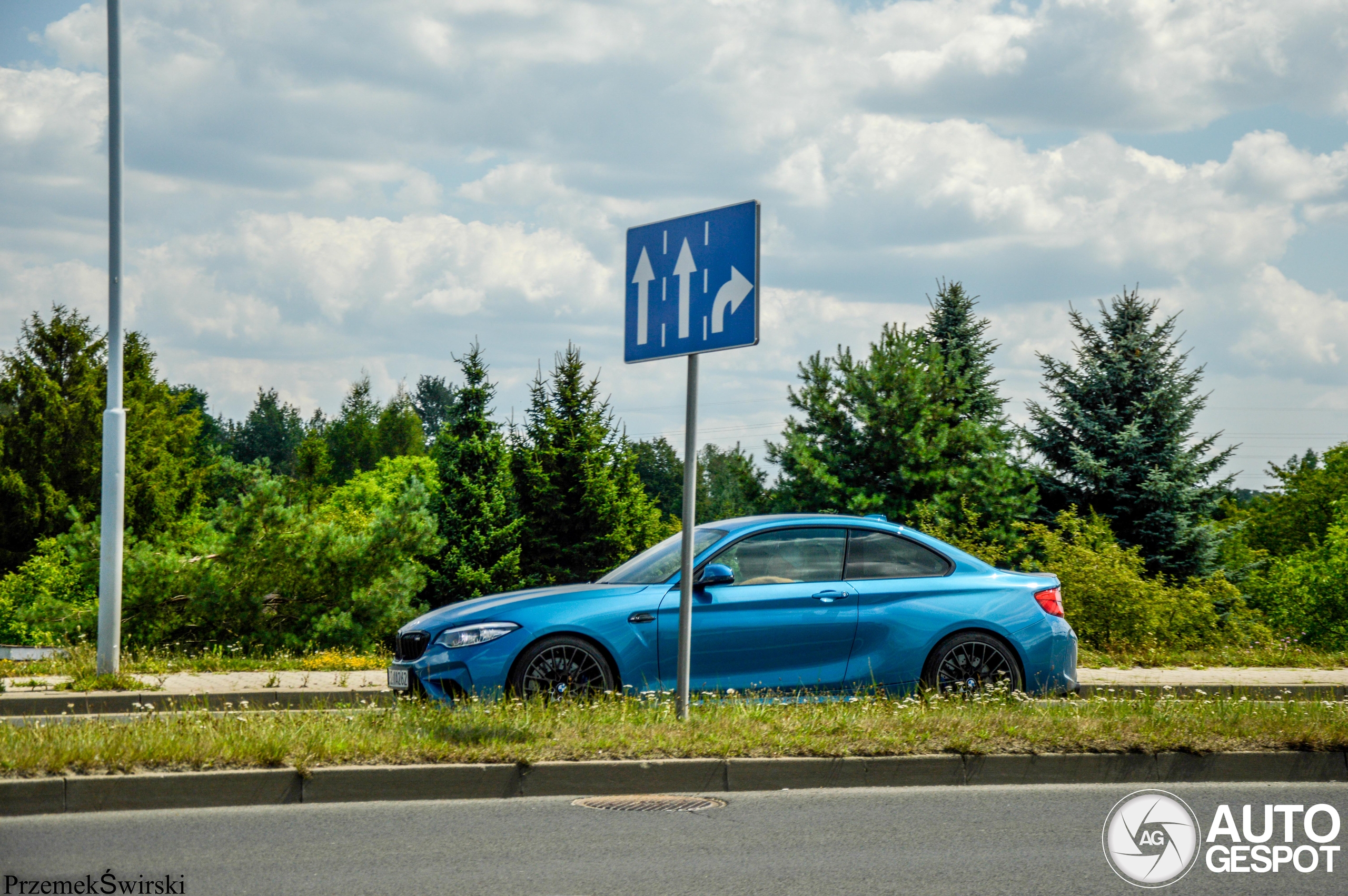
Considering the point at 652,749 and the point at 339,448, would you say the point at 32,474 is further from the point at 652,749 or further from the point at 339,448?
the point at 339,448

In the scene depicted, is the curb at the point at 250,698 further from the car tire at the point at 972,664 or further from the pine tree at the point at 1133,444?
the pine tree at the point at 1133,444

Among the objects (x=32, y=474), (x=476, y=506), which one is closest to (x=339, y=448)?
(x=32, y=474)

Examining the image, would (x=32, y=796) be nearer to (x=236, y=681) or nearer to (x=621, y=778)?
(x=621, y=778)

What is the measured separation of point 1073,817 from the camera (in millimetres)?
6254

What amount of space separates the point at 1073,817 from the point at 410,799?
3.39 m

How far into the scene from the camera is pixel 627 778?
6.70 metres

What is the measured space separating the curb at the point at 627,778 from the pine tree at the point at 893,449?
22110mm

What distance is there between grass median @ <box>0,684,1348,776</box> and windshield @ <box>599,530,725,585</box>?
95 centimetres

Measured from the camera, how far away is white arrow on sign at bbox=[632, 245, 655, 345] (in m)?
8.37

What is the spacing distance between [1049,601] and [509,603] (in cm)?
406

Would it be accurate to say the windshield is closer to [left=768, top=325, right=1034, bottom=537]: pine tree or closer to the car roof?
the car roof

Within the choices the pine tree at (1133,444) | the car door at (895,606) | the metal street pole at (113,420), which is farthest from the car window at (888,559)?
the pine tree at (1133,444)

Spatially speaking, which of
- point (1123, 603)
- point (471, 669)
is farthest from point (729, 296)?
point (1123, 603)

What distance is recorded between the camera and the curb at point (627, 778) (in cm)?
Answer: 605
